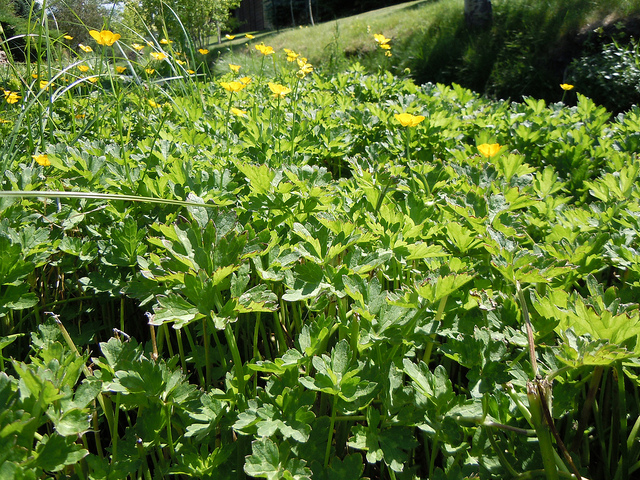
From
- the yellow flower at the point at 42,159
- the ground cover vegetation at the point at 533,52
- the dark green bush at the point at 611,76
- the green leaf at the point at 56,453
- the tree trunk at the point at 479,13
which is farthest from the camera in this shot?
the tree trunk at the point at 479,13

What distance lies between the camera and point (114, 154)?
6.59 ft

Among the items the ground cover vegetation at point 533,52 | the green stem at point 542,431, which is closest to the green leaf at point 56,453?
the green stem at point 542,431

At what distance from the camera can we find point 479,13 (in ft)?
34.1

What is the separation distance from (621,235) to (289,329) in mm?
970

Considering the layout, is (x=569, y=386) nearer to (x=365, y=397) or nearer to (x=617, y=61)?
(x=365, y=397)

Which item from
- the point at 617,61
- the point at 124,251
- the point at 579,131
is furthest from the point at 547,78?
the point at 124,251

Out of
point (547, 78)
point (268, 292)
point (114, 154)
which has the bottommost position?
point (547, 78)

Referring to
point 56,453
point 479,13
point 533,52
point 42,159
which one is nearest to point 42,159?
point 42,159

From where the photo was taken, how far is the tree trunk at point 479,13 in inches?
407

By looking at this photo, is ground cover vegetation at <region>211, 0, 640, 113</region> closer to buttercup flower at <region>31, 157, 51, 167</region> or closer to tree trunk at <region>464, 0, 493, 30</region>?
tree trunk at <region>464, 0, 493, 30</region>

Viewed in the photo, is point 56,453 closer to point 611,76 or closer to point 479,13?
point 611,76

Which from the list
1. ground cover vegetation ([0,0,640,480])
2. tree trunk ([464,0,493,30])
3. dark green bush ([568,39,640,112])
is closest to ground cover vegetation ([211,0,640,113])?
dark green bush ([568,39,640,112])

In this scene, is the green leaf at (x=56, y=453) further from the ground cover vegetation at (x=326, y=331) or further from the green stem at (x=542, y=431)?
the green stem at (x=542, y=431)

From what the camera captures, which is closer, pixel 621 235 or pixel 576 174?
pixel 621 235
